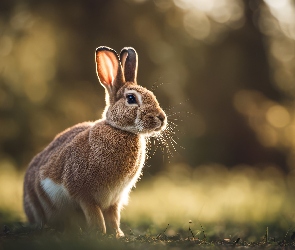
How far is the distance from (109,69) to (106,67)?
0.04m

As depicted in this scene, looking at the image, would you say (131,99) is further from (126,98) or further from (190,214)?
(190,214)

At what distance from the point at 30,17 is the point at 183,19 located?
13.3 feet

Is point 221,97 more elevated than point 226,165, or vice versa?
point 221,97

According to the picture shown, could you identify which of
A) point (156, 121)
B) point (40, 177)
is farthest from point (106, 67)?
point (40, 177)

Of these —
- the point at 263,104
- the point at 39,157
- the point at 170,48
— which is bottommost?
the point at 39,157

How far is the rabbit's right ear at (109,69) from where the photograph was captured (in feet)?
19.3

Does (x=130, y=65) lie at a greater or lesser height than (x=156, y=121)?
greater

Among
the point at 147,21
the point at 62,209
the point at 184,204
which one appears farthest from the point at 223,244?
the point at 147,21

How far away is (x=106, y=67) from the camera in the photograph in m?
5.94

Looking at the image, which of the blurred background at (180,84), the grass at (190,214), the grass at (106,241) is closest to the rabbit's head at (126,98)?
the grass at (190,214)

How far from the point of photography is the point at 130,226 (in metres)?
6.80

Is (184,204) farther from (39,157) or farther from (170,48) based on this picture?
(170,48)

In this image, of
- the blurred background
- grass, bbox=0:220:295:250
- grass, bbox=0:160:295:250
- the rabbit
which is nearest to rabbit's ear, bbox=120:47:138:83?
the rabbit

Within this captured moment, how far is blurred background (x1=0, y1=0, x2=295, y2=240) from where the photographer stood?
12500 mm
